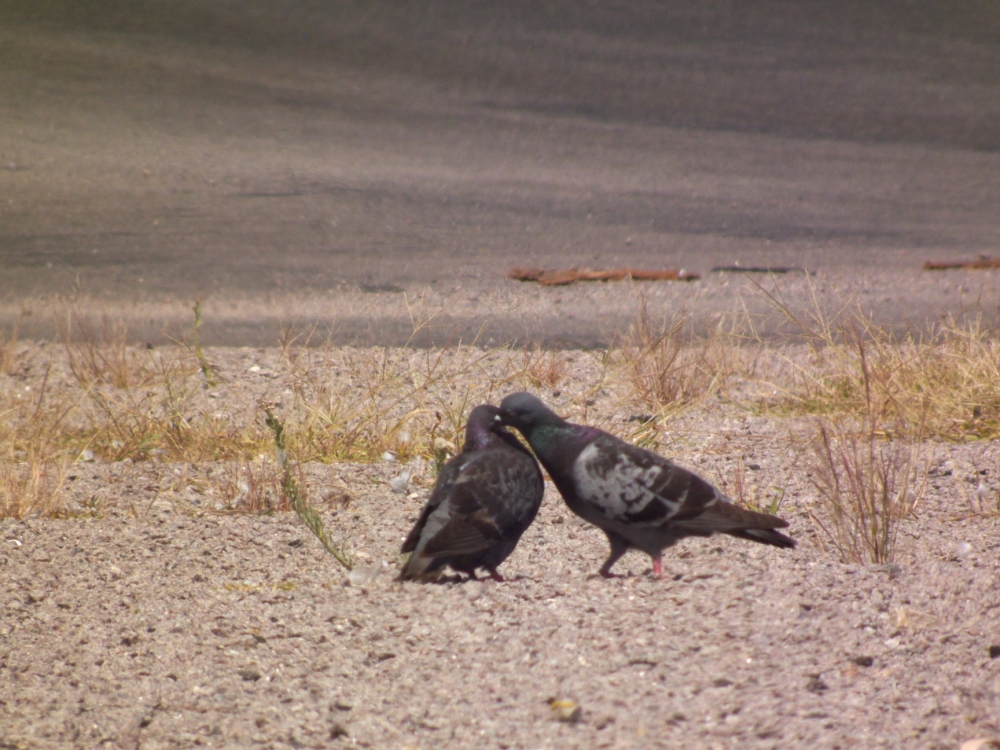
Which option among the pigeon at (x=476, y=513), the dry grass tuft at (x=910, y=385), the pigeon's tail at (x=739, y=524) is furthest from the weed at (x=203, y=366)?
the pigeon's tail at (x=739, y=524)

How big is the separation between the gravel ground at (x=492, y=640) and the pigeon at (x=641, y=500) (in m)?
0.15

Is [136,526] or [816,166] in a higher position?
[816,166]

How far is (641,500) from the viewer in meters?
2.90

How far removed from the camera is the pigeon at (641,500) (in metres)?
2.90

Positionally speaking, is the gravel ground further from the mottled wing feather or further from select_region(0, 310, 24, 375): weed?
select_region(0, 310, 24, 375): weed

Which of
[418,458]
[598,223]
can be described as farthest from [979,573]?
[598,223]

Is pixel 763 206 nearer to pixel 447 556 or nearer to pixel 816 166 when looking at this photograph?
pixel 816 166

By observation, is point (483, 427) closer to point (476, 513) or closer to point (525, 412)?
point (525, 412)

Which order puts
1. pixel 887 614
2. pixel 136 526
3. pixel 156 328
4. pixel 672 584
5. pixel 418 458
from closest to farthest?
pixel 887 614, pixel 672 584, pixel 136 526, pixel 418 458, pixel 156 328

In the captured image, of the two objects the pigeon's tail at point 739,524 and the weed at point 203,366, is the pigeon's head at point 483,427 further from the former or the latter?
the weed at point 203,366

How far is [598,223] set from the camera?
848 cm

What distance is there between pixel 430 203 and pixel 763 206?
287 cm

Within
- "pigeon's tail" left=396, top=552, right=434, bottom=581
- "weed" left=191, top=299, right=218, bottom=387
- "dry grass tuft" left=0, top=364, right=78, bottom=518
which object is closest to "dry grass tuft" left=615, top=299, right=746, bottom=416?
"pigeon's tail" left=396, top=552, right=434, bottom=581

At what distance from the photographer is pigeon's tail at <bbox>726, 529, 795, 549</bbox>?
2885 mm
